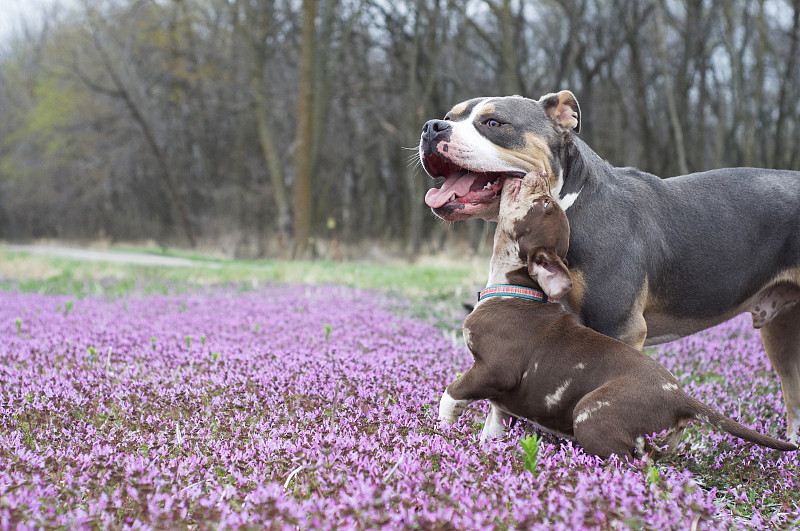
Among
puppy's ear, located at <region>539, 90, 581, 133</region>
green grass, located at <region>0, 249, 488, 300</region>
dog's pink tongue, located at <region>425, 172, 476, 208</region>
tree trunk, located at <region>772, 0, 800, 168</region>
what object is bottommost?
green grass, located at <region>0, 249, 488, 300</region>

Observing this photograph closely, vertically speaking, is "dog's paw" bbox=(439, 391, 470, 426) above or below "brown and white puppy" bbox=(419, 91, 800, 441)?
below

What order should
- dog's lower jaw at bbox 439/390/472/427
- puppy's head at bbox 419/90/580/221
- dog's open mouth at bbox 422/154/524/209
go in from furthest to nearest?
1. dog's open mouth at bbox 422/154/524/209
2. puppy's head at bbox 419/90/580/221
3. dog's lower jaw at bbox 439/390/472/427

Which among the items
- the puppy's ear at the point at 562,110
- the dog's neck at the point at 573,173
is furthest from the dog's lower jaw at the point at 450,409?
the puppy's ear at the point at 562,110

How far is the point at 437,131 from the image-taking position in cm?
391

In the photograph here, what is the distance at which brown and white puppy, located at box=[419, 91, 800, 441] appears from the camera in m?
3.62

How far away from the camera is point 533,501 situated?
227 cm

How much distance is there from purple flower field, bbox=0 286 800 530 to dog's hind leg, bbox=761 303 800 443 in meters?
0.18

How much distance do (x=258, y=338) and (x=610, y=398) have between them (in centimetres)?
391

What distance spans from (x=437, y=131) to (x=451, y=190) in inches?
13.4

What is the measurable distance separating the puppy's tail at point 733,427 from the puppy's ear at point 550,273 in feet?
2.39

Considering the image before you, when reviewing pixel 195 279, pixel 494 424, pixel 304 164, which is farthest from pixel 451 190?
pixel 304 164

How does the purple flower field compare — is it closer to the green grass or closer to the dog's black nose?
the dog's black nose

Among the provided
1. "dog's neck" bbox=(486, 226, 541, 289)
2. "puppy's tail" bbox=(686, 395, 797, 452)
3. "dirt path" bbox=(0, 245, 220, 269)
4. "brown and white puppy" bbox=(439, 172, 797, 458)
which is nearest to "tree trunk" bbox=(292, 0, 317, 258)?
"dirt path" bbox=(0, 245, 220, 269)

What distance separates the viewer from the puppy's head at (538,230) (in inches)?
130
